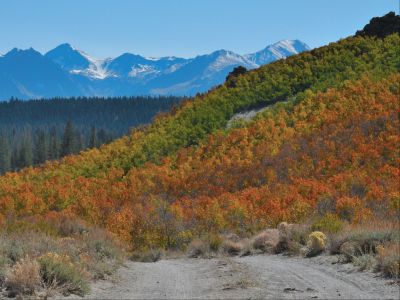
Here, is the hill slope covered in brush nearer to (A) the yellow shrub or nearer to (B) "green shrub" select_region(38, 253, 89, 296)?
(A) the yellow shrub

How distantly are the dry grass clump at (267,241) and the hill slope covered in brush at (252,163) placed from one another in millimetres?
2793

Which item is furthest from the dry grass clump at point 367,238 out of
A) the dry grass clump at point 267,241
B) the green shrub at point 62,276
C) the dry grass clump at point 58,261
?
the green shrub at point 62,276

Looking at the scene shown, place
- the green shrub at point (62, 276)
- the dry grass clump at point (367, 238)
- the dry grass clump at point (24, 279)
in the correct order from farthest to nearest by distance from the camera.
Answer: the dry grass clump at point (367, 238) → the green shrub at point (62, 276) → the dry grass clump at point (24, 279)

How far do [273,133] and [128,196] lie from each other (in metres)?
12.4

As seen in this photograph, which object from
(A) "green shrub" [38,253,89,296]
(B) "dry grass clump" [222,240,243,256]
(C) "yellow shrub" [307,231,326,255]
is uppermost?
Answer: (A) "green shrub" [38,253,89,296]

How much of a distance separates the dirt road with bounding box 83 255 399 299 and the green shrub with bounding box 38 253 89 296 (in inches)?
13.5

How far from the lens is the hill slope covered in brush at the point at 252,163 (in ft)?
67.9

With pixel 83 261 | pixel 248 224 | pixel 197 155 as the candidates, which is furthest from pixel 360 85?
pixel 83 261

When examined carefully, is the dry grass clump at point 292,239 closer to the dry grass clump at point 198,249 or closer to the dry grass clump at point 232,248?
the dry grass clump at point 232,248

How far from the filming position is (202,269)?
12828mm

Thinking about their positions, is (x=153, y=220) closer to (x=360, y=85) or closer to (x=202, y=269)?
(x=202, y=269)

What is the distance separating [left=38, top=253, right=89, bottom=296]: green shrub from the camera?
8.81 metres

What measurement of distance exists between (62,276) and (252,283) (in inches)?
142

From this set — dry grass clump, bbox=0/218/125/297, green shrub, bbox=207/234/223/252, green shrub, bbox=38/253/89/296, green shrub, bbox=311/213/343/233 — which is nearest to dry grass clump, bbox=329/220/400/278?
green shrub, bbox=311/213/343/233
